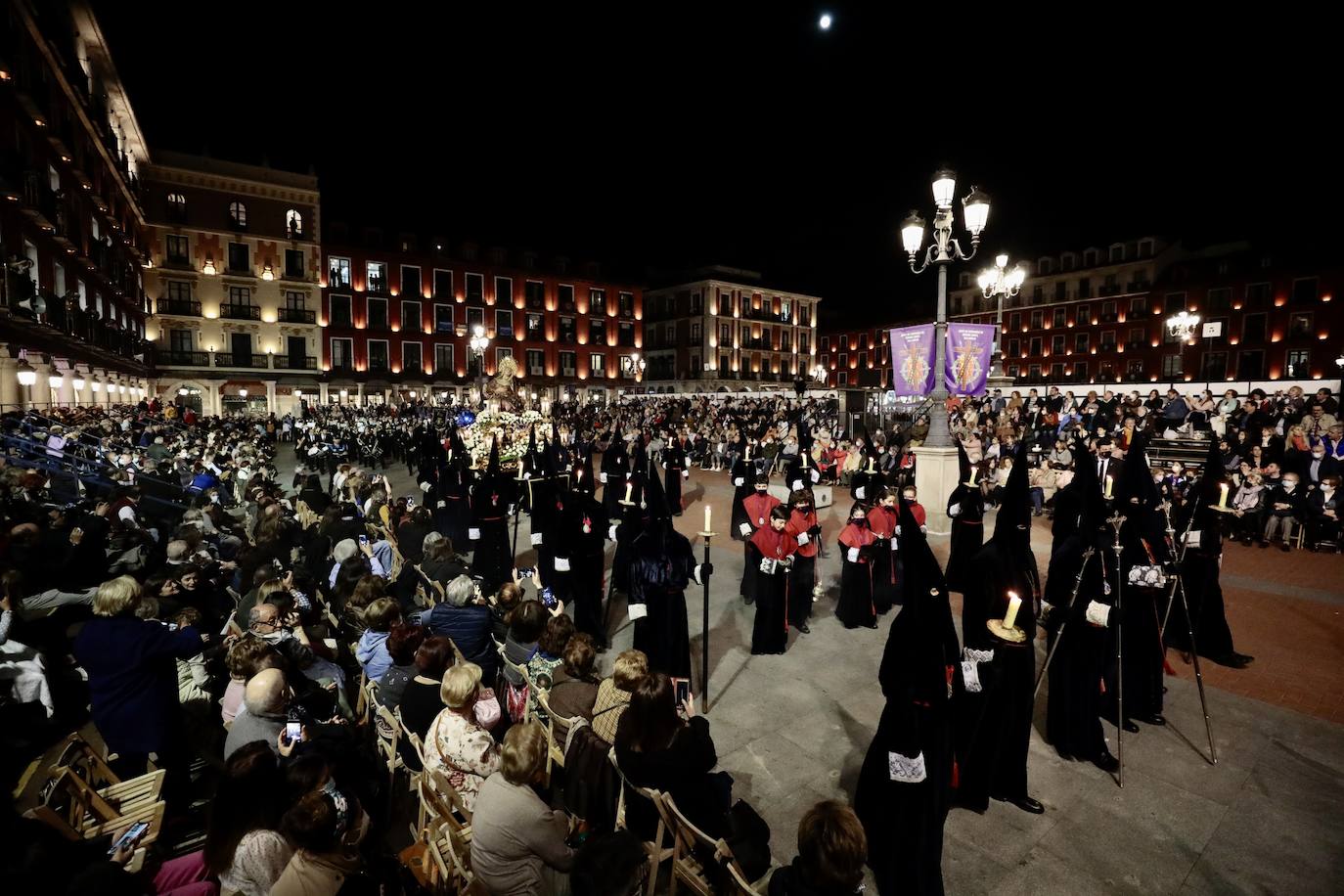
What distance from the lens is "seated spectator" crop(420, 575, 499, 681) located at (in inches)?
190

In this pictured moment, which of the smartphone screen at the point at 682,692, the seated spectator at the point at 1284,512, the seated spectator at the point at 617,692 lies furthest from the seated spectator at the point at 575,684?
the seated spectator at the point at 1284,512

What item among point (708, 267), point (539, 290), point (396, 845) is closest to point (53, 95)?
point (396, 845)

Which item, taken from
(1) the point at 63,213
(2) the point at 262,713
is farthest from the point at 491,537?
(1) the point at 63,213

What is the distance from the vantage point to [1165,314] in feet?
155

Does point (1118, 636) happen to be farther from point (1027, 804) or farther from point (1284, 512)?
point (1284, 512)

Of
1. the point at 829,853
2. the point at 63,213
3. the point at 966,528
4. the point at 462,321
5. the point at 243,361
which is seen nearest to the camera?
the point at 829,853

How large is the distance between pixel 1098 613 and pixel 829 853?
328cm

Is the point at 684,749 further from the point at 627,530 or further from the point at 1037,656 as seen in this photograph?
the point at 1037,656

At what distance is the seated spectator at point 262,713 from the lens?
346 centimetres

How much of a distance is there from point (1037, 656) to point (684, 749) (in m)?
5.03

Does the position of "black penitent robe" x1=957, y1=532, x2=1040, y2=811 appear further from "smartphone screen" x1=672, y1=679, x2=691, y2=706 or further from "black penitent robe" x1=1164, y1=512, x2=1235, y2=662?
"black penitent robe" x1=1164, y1=512, x2=1235, y2=662

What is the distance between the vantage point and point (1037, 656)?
21.0 feet

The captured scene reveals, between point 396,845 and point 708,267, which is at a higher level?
point 708,267

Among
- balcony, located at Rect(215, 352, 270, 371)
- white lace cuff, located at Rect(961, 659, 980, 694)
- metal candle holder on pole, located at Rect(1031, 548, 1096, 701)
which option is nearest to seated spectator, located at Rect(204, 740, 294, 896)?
white lace cuff, located at Rect(961, 659, 980, 694)
